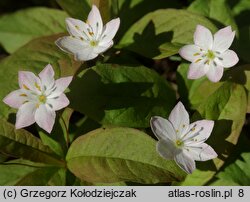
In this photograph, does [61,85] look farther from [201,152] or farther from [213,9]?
[213,9]

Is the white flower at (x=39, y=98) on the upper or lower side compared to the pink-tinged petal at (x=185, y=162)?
upper

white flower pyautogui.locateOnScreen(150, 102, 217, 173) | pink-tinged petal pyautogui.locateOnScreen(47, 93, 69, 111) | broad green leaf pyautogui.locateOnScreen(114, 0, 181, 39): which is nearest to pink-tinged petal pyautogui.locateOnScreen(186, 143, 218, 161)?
white flower pyautogui.locateOnScreen(150, 102, 217, 173)

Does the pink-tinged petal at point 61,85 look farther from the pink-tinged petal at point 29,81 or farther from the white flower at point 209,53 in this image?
the white flower at point 209,53

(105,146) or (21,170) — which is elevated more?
(105,146)

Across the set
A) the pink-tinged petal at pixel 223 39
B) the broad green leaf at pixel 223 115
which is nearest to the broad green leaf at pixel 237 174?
the broad green leaf at pixel 223 115

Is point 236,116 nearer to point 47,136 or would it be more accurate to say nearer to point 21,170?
point 47,136

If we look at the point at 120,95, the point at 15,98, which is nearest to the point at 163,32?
the point at 120,95

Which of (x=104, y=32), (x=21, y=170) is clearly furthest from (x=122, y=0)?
(x=21, y=170)
